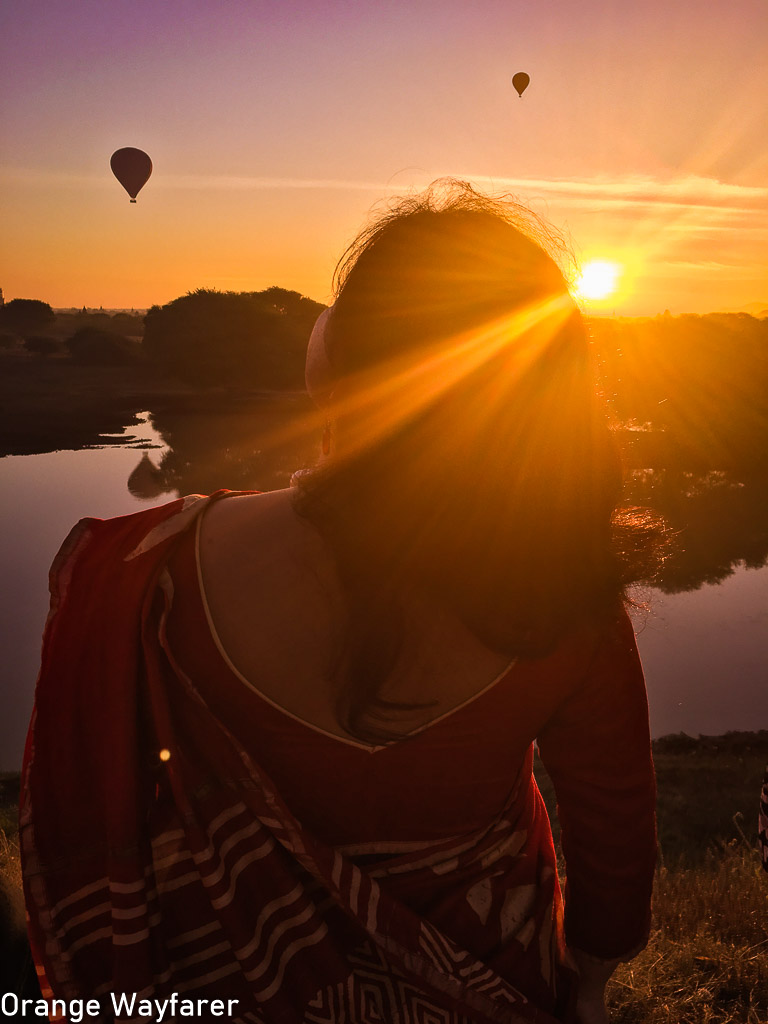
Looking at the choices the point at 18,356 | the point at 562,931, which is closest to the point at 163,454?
the point at 18,356

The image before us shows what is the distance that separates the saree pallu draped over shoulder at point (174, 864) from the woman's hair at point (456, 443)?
255 millimetres

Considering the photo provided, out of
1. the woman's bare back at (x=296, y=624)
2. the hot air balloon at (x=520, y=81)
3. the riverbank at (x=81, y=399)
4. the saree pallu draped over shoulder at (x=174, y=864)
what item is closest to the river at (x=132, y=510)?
the riverbank at (x=81, y=399)

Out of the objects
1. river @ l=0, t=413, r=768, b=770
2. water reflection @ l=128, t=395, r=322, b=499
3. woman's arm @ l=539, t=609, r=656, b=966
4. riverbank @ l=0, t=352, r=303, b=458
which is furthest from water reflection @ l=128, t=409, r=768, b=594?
woman's arm @ l=539, t=609, r=656, b=966

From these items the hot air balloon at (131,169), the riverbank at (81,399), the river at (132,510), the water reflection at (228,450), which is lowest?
the river at (132,510)

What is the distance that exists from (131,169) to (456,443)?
28786mm

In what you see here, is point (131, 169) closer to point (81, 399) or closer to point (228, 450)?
point (228, 450)

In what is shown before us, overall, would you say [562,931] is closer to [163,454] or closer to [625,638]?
[625,638]

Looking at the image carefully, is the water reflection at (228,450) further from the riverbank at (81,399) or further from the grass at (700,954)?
the grass at (700,954)

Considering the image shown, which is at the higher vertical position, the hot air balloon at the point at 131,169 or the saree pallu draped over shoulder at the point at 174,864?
the hot air balloon at the point at 131,169

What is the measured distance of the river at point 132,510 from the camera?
1338 cm

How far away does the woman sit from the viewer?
3.15 ft

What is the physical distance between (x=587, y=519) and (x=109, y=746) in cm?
81

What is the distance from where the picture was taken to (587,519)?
1.02m

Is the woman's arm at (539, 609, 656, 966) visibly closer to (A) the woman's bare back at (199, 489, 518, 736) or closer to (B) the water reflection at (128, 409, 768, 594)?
(A) the woman's bare back at (199, 489, 518, 736)
